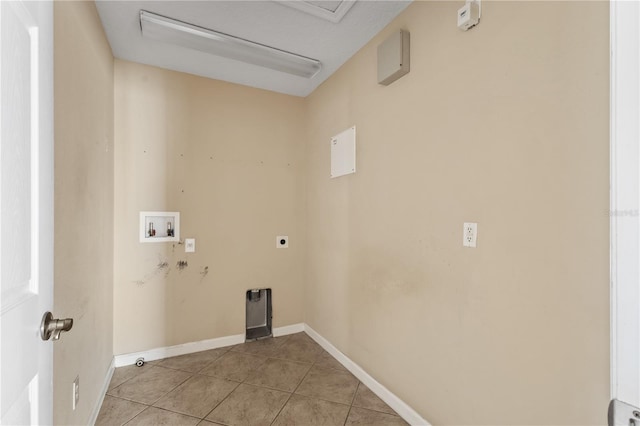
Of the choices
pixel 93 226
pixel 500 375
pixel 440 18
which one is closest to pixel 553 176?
pixel 500 375

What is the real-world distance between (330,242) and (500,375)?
1680 mm

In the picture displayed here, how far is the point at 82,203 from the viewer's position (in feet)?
5.26

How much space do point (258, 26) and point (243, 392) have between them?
2.64 m

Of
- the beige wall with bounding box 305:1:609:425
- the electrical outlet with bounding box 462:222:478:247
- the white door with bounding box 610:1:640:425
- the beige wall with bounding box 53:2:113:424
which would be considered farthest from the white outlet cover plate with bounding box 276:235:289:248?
the white door with bounding box 610:1:640:425

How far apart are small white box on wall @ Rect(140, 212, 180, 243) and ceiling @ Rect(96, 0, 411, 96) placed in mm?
1342

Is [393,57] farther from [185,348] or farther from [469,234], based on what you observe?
[185,348]

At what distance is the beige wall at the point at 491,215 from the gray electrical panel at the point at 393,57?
0.18ft

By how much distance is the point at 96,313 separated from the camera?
1.94 m

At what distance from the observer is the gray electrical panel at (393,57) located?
1.86 meters

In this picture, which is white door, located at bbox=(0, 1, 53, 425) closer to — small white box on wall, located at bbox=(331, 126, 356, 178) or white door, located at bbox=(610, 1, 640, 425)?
white door, located at bbox=(610, 1, 640, 425)

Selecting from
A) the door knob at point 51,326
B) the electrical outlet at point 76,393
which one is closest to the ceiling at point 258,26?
the door knob at point 51,326

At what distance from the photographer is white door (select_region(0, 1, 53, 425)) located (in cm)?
59

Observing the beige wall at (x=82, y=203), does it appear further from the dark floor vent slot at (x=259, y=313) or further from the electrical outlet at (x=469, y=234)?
the electrical outlet at (x=469, y=234)

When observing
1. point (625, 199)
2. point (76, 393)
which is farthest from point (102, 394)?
point (625, 199)
